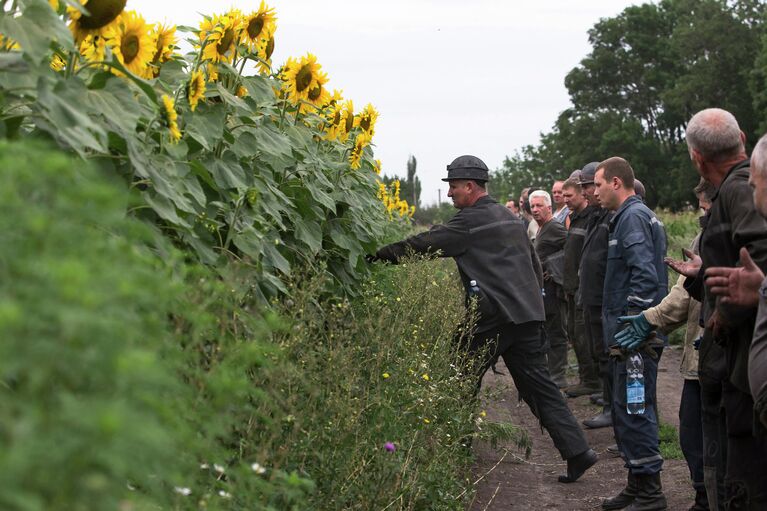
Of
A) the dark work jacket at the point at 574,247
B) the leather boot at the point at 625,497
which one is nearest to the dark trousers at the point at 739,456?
the leather boot at the point at 625,497

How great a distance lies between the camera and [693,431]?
6.18 meters

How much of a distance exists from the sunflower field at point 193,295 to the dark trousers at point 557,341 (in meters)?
3.84

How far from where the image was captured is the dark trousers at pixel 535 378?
751 centimetres

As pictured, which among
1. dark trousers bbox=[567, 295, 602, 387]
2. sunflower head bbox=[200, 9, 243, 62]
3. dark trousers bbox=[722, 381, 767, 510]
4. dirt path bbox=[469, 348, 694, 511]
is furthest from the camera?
dark trousers bbox=[567, 295, 602, 387]

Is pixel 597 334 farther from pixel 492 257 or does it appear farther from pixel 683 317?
pixel 683 317

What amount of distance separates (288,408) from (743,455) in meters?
1.97

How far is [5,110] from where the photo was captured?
10.3 ft

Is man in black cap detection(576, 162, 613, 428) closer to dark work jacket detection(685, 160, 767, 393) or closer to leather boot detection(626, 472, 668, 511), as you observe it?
leather boot detection(626, 472, 668, 511)

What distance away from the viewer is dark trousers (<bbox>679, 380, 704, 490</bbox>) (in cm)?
615

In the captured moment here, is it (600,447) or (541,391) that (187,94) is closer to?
(541,391)

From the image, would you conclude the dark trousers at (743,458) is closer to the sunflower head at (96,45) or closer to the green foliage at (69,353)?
the sunflower head at (96,45)

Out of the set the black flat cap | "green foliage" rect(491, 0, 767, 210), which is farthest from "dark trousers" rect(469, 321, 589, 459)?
"green foliage" rect(491, 0, 767, 210)

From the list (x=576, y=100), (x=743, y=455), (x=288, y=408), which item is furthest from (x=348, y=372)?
(x=576, y=100)

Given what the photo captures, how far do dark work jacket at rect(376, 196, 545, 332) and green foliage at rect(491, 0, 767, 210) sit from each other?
Result: 51016mm
